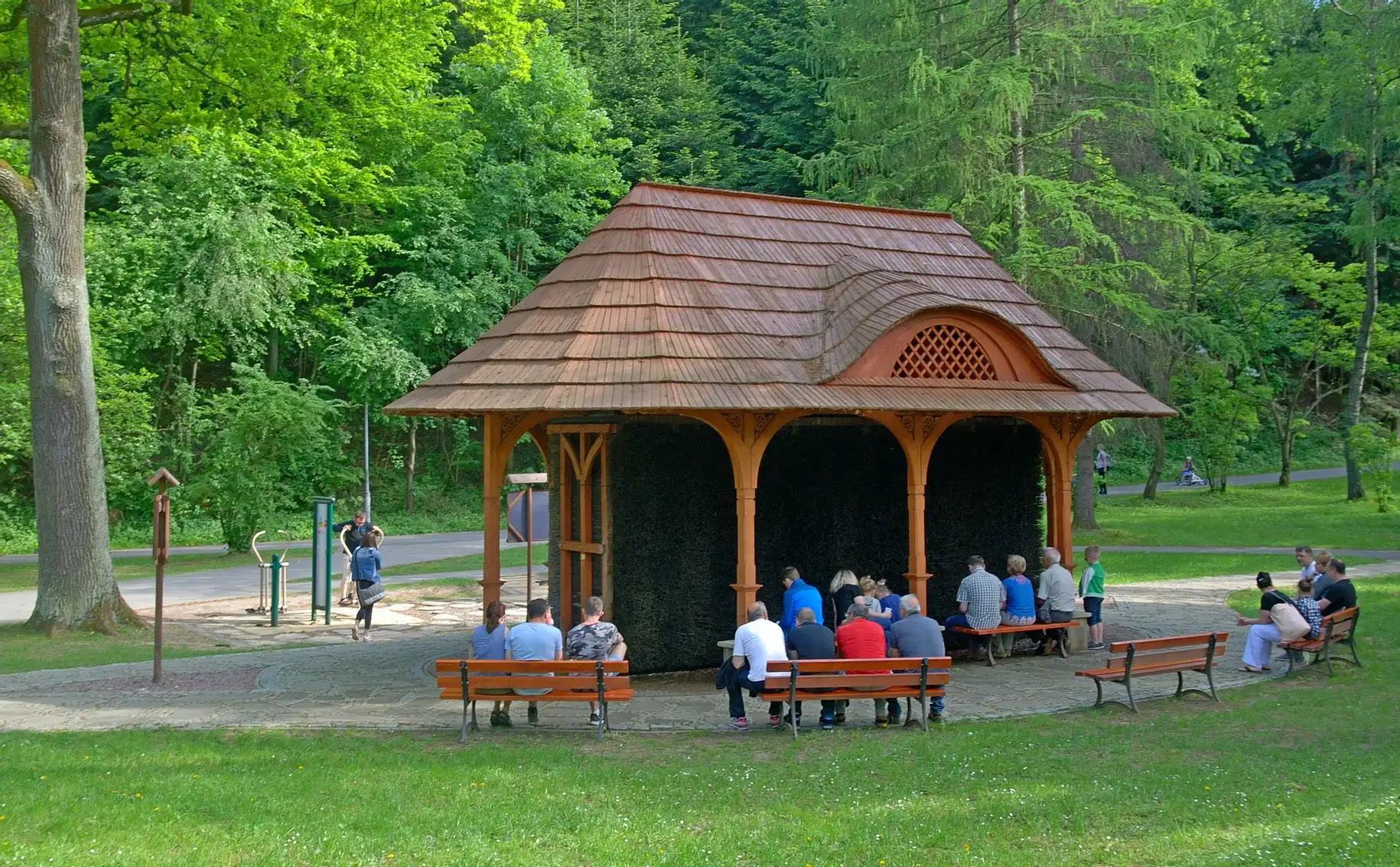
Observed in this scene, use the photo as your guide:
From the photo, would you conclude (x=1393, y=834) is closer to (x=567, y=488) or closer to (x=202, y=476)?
(x=567, y=488)

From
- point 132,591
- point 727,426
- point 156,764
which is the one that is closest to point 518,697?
point 156,764

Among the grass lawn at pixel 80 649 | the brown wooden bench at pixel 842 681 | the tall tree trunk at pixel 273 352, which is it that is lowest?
the grass lawn at pixel 80 649

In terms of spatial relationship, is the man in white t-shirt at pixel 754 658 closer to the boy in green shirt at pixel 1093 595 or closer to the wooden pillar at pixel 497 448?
the wooden pillar at pixel 497 448

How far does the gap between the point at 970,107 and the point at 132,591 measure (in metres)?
19.9

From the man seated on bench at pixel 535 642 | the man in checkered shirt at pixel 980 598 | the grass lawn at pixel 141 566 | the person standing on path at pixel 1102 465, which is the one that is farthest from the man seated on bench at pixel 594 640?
the person standing on path at pixel 1102 465

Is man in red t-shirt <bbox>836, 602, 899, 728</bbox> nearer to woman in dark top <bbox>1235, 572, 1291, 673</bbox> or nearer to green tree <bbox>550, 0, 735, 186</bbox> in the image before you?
woman in dark top <bbox>1235, 572, 1291, 673</bbox>

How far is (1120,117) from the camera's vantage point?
27.6m

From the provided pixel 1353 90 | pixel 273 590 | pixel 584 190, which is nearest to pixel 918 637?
pixel 273 590

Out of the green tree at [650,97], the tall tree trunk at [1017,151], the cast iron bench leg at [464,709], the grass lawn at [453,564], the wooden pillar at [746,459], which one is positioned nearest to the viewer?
the cast iron bench leg at [464,709]

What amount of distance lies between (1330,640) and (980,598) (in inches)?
154

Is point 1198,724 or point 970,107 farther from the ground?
point 970,107

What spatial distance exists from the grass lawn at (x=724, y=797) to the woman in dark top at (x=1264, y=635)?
288 centimetres

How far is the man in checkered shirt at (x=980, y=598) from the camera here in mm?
14336

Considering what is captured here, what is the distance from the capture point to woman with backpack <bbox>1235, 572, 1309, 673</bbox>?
13.6m
